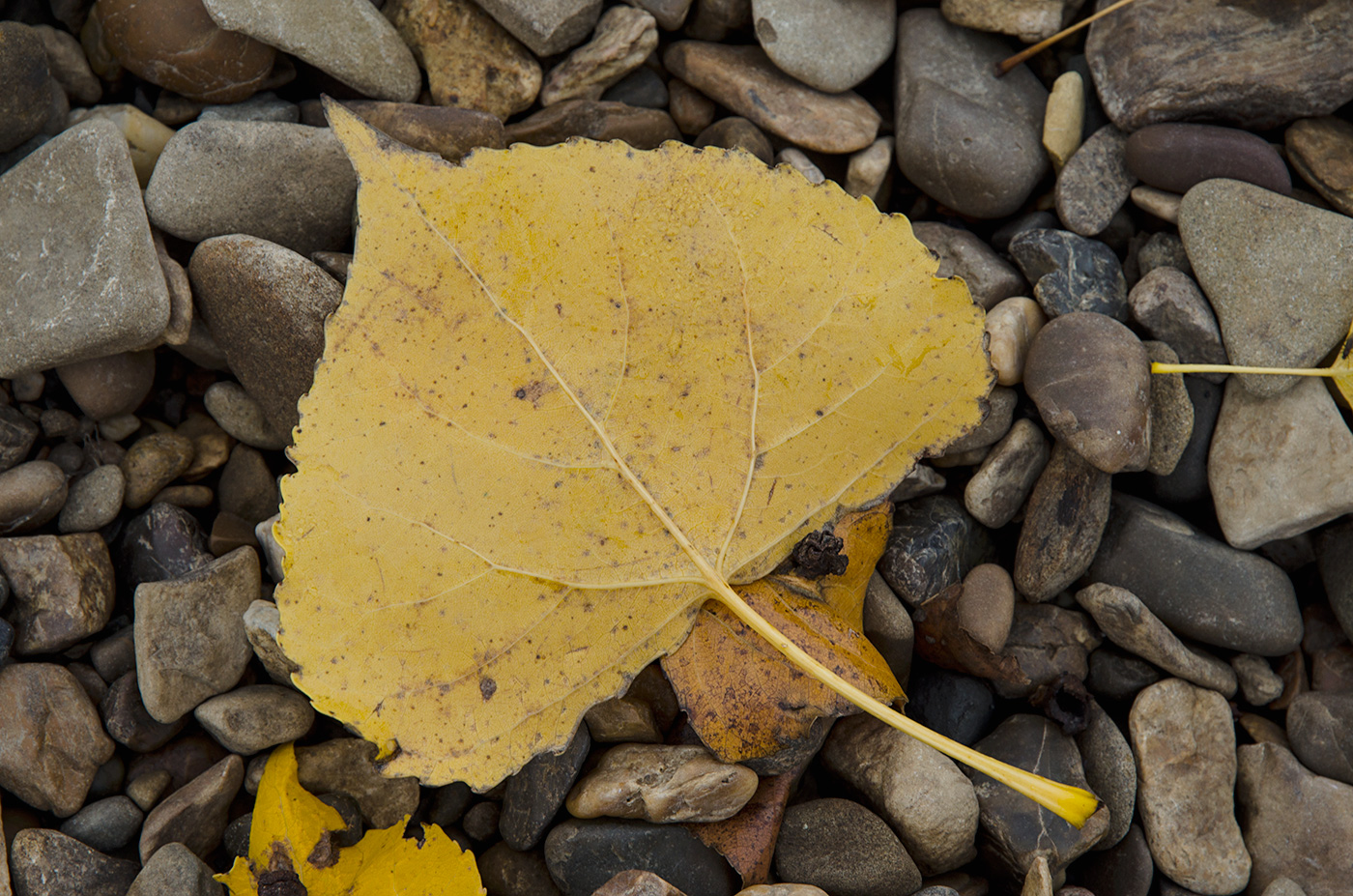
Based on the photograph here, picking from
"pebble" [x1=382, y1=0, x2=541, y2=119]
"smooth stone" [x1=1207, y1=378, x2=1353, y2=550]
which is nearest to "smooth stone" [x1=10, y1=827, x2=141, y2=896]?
"pebble" [x1=382, y1=0, x2=541, y2=119]

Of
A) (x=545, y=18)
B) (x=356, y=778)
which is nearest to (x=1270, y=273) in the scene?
(x=545, y=18)

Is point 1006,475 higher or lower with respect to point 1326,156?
lower

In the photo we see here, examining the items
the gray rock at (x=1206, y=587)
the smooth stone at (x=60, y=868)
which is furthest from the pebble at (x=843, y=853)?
the smooth stone at (x=60, y=868)

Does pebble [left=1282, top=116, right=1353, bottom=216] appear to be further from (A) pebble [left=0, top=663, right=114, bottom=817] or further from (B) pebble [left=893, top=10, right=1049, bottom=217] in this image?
(A) pebble [left=0, top=663, right=114, bottom=817]

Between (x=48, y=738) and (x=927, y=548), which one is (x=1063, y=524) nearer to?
(x=927, y=548)

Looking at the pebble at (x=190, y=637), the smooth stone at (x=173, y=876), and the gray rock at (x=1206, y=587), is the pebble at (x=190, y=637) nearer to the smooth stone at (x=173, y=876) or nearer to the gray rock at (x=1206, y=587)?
the smooth stone at (x=173, y=876)

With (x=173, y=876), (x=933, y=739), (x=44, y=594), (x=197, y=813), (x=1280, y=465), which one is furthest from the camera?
(x=1280, y=465)
